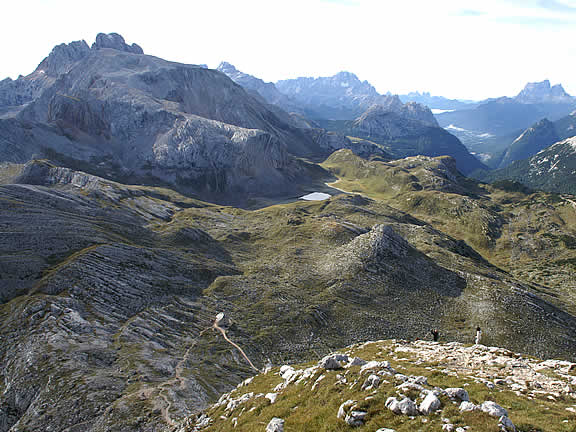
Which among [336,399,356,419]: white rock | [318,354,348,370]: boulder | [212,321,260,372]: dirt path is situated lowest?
[212,321,260,372]: dirt path

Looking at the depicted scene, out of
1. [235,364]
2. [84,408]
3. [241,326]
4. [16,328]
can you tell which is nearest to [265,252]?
[241,326]

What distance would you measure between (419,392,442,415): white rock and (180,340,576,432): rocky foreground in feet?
0.17

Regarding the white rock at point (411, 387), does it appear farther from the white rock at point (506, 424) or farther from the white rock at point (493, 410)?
the white rock at point (506, 424)

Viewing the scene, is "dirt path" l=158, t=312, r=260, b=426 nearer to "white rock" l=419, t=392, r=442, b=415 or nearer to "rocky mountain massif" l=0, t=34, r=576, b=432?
"rocky mountain massif" l=0, t=34, r=576, b=432

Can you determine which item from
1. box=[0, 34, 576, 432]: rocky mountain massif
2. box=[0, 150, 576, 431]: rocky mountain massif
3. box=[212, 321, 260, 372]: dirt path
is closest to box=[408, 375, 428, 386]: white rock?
box=[0, 34, 576, 432]: rocky mountain massif

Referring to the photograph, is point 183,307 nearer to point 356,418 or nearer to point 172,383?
point 172,383

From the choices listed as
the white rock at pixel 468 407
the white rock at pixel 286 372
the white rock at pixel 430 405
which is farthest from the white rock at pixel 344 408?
the white rock at pixel 286 372

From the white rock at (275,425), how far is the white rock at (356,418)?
457 cm

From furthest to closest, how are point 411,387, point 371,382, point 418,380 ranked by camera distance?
point 371,382 < point 418,380 < point 411,387

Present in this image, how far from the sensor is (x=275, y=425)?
22.5 metres

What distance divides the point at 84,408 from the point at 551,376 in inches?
1900

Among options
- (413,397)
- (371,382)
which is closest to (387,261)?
(371,382)

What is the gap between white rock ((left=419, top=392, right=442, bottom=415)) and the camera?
760 inches

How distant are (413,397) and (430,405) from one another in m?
1.84
